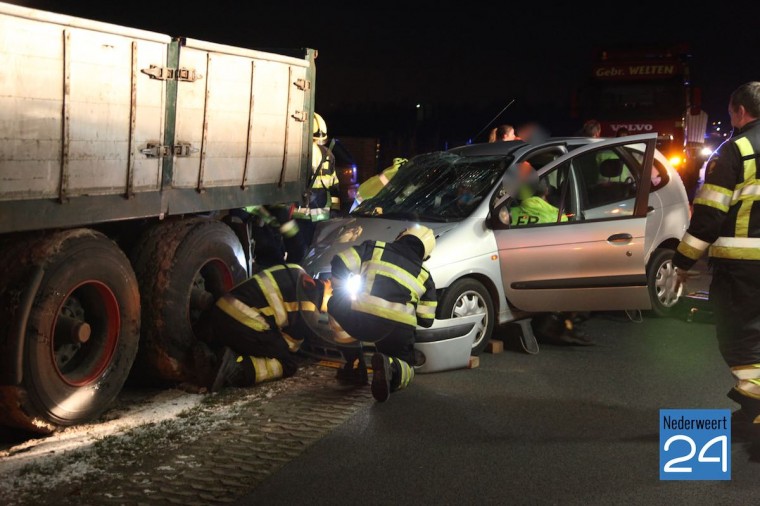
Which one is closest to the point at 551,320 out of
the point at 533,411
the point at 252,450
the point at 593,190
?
A: the point at 593,190

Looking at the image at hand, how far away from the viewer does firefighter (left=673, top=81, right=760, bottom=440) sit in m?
5.11

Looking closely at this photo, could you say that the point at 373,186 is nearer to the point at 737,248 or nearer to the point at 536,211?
the point at 536,211

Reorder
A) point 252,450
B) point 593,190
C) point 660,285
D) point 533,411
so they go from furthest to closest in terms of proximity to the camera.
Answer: point 660,285, point 593,190, point 533,411, point 252,450

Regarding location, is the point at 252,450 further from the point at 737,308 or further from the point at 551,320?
the point at 551,320

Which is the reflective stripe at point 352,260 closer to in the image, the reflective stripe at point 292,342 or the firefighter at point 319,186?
the reflective stripe at point 292,342

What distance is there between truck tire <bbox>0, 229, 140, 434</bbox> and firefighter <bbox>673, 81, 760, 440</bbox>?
352 centimetres

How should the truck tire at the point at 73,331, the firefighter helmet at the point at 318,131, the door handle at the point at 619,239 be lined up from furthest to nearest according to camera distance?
the firefighter helmet at the point at 318,131 < the door handle at the point at 619,239 < the truck tire at the point at 73,331

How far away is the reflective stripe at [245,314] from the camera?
614 cm

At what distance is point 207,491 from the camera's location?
14.2 feet

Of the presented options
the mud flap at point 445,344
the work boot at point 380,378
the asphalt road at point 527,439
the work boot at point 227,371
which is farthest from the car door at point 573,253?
the work boot at point 227,371

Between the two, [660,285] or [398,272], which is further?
[660,285]

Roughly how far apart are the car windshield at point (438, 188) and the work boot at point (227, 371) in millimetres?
2114

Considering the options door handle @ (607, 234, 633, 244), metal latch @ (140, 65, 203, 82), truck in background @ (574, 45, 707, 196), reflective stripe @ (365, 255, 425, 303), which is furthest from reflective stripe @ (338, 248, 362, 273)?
truck in background @ (574, 45, 707, 196)

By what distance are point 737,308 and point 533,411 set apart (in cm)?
148
